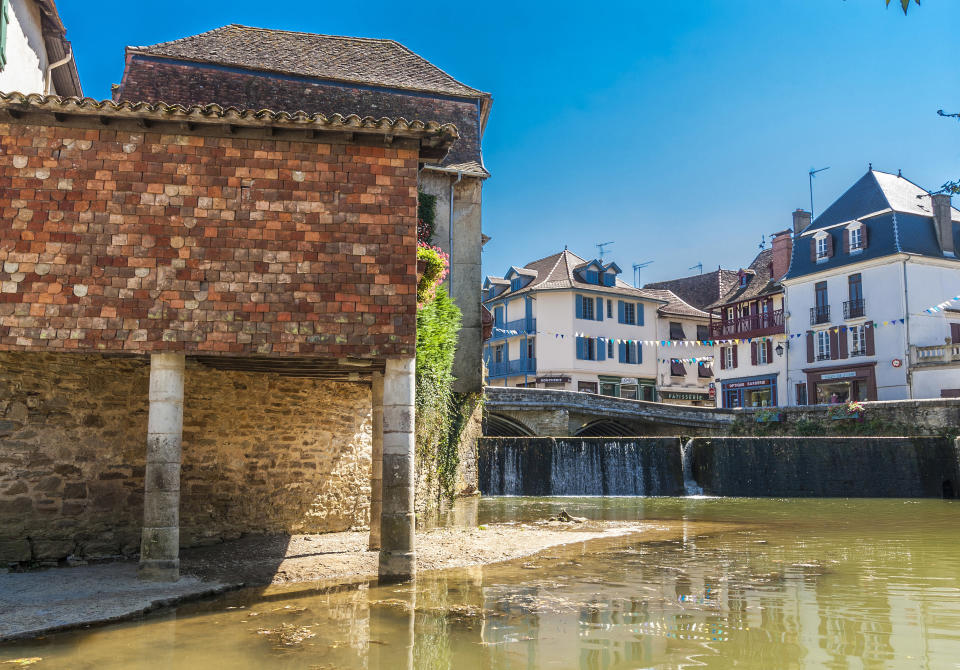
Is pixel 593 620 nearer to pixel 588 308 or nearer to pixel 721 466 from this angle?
pixel 721 466

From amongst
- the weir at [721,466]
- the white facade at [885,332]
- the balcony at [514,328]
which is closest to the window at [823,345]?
the white facade at [885,332]

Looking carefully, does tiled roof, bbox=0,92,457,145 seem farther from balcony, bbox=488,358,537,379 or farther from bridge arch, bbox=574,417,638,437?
balcony, bbox=488,358,537,379

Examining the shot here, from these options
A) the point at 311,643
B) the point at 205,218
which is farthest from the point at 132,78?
the point at 311,643

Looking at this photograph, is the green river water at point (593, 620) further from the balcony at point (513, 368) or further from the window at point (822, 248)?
the balcony at point (513, 368)

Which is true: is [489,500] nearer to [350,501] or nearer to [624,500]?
[624,500]

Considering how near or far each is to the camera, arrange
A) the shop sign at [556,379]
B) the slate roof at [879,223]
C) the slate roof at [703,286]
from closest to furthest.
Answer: the slate roof at [879,223], the shop sign at [556,379], the slate roof at [703,286]

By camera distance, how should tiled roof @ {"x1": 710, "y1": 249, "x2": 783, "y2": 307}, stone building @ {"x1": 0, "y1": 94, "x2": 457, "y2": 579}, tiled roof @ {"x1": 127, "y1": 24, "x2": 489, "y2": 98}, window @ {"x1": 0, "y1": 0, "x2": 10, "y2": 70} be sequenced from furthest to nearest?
tiled roof @ {"x1": 710, "y1": 249, "x2": 783, "y2": 307} < tiled roof @ {"x1": 127, "y1": 24, "x2": 489, "y2": 98} < window @ {"x1": 0, "y1": 0, "x2": 10, "y2": 70} < stone building @ {"x1": 0, "y1": 94, "x2": 457, "y2": 579}

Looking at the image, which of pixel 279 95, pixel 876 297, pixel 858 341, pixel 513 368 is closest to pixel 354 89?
pixel 279 95

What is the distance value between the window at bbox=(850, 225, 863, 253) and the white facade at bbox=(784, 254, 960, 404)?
36.1 inches

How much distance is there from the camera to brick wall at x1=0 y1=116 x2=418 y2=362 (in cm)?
833

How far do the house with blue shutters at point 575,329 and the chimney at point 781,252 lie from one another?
6.24 meters

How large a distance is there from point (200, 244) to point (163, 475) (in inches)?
96.4

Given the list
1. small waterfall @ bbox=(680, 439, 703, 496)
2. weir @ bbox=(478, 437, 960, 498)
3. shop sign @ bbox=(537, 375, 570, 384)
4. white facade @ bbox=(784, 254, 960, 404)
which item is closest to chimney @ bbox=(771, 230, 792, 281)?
white facade @ bbox=(784, 254, 960, 404)

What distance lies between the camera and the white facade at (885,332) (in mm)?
31891
